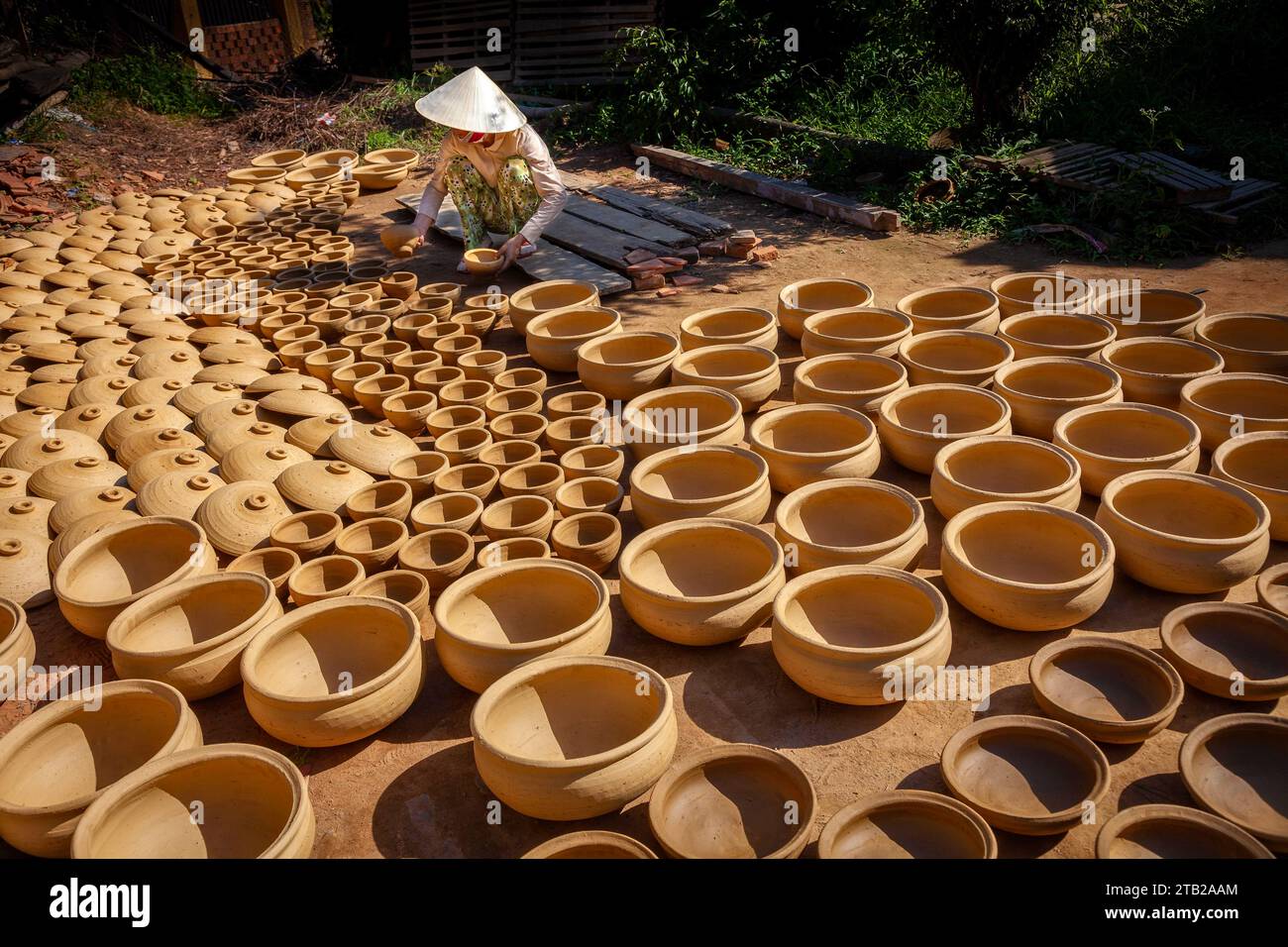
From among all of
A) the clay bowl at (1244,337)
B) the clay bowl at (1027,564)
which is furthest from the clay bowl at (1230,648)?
the clay bowl at (1244,337)

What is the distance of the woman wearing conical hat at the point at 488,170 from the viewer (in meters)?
6.13

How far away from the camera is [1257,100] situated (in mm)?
9156

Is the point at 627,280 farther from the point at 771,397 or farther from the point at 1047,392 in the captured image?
the point at 1047,392

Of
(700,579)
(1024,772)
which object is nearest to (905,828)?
(1024,772)

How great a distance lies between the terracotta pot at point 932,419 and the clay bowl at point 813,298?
1.10 metres

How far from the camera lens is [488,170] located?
6.79 m

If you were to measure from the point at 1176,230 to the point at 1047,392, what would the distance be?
2857 mm

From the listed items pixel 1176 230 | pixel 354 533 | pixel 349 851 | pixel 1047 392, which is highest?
pixel 1176 230

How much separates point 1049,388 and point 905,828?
2888 millimetres

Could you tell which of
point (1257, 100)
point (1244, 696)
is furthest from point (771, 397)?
point (1257, 100)

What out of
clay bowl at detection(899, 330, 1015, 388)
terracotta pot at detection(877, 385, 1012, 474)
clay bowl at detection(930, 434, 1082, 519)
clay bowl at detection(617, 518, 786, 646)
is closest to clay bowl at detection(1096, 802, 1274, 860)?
clay bowl at detection(617, 518, 786, 646)

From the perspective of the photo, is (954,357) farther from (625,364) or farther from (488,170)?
(488,170)

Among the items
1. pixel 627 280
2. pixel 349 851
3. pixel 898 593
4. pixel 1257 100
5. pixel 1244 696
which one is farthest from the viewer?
pixel 1257 100

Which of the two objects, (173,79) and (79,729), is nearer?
(79,729)
